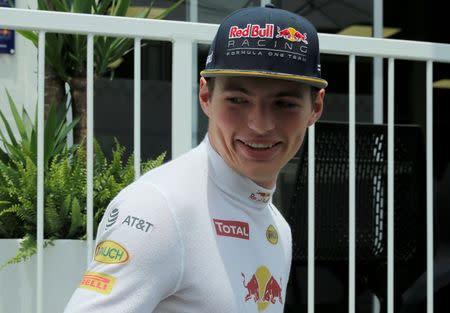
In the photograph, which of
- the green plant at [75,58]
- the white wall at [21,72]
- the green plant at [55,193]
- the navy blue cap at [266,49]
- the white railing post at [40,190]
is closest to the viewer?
the navy blue cap at [266,49]

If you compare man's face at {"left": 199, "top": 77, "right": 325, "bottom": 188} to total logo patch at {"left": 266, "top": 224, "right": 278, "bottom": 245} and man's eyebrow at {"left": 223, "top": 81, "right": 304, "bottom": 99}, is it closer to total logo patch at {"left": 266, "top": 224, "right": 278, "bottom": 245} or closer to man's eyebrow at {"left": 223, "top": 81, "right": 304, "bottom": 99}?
man's eyebrow at {"left": 223, "top": 81, "right": 304, "bottom": 99}

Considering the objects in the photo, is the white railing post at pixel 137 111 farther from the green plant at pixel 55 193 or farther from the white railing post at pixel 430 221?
the white railing post at pixel 430 221

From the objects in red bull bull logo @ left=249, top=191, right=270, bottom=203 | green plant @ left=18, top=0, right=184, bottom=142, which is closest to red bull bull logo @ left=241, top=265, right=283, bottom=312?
red bull bull logo @ left=249, top=191, right=270, bottom=203

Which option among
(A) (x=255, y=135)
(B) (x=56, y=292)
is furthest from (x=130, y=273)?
(B) (x=56, y=292)

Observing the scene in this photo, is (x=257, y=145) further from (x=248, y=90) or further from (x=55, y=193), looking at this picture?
(x=55, y=193)

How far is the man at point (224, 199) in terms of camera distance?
1.34m

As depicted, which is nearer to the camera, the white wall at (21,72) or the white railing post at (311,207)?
the white railing post at (311,207)

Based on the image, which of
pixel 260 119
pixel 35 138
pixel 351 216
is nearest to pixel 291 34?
pixel 260 119

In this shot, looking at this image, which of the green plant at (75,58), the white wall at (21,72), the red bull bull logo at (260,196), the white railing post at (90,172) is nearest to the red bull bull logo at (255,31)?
the red bull bull logo at (260,196)

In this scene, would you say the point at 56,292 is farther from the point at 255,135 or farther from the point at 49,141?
the point at 255,135

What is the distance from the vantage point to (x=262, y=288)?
1555 millimetres

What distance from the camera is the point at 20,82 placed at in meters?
6.27

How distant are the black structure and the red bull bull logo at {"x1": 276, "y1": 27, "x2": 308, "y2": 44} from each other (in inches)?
63.1

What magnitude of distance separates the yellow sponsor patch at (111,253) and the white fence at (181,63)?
1460 mm
